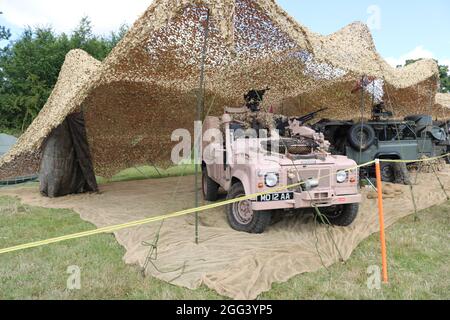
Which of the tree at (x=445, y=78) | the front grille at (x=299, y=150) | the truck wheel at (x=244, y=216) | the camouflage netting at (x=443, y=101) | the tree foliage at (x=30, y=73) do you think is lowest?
the truck wheel at (x=244, y=216)

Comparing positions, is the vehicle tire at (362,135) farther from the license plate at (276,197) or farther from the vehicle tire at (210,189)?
the license plate at (276,197)

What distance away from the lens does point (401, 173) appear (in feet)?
30.8

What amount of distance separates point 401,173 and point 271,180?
19.2 ft

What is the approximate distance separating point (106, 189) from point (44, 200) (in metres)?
1.82

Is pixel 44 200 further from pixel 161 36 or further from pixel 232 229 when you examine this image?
pixel 232 229

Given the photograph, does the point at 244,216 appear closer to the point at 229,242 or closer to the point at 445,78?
the point at 229,242

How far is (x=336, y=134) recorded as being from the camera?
32.2 feet

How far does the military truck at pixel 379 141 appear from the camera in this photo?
30.6 ft

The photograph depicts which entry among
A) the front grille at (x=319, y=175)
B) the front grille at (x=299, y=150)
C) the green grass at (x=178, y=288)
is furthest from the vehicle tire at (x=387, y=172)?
the front grille at (x=319, y=175)

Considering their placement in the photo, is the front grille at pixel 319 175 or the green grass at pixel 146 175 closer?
the front grille at pixel 319 175

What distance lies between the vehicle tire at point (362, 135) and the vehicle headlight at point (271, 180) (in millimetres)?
4997

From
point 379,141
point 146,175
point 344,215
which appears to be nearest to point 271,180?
point 344,215

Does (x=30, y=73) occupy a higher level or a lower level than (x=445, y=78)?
lower
